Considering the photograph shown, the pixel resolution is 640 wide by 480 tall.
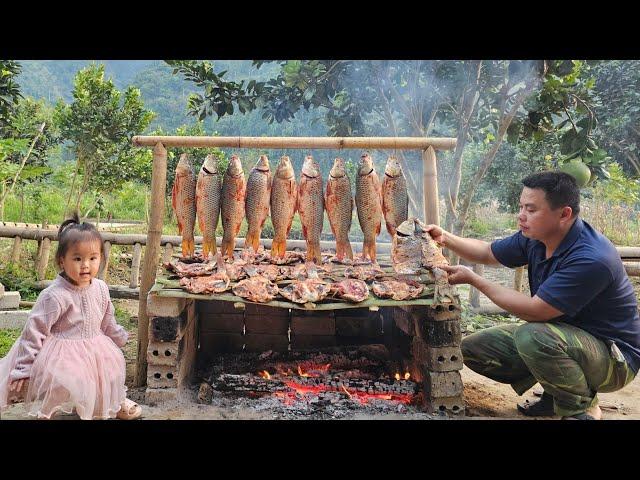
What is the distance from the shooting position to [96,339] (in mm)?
3086

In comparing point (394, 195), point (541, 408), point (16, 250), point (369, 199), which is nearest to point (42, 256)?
point (16, 250)

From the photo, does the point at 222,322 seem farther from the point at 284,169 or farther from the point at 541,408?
the point at 541,408

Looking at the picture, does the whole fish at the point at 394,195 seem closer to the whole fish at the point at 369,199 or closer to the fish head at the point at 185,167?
the whole fish at the point at 369,199

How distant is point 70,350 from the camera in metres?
2.95

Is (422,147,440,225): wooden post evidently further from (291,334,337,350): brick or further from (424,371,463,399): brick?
(291,334,337,350): brick

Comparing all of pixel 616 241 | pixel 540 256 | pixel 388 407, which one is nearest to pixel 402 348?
pixel 388 407

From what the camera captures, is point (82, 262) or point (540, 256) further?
point (540, 256)

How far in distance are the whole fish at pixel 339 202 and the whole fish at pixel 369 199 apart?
9 centimetres

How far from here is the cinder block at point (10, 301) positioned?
20.1 feet

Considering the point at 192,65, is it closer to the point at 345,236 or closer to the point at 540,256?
the point at 345,236

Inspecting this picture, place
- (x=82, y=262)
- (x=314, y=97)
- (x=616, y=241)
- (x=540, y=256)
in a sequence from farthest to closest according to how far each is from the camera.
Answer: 1. (x=616, y=241)
2. (x=314, y=97)
3. (x=540, y=256)
4. (x=82, y=262)

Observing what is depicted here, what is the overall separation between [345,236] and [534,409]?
76.9 inches

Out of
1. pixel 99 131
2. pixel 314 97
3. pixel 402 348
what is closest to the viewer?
pixel 402 348

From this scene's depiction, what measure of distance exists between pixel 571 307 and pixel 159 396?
290cm
